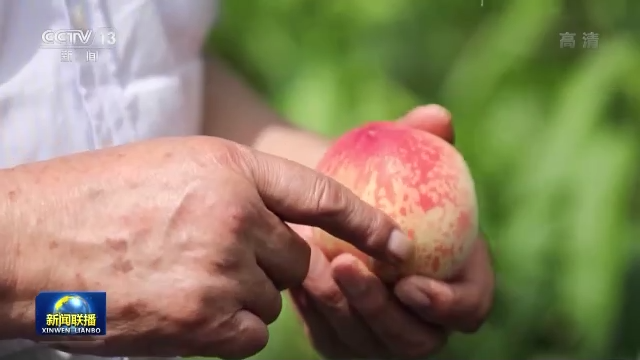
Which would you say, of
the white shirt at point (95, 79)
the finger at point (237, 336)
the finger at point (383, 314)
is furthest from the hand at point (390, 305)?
the white shirt at point (95, 79)

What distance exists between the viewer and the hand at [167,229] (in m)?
0.56

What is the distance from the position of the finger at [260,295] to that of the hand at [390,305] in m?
0.08

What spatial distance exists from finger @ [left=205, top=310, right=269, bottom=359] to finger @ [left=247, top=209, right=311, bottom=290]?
4 cm

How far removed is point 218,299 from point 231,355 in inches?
2.8

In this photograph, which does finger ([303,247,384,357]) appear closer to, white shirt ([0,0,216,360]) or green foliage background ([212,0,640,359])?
green foliage background ([212,0,640,359])

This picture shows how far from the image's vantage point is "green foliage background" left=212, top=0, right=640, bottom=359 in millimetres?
868

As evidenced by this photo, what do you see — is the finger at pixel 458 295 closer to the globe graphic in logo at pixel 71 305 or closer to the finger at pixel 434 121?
the finger at pixel 434 121

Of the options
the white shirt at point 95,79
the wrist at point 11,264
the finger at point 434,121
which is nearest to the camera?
the wrist at point 11,264

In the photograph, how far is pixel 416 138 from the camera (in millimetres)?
682

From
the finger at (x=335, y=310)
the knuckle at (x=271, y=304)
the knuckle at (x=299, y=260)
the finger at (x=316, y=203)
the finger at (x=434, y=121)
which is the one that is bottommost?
the finger at (x=335, y=310)

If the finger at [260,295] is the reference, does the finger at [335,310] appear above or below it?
below

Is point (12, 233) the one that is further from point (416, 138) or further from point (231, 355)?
point (416, 138)

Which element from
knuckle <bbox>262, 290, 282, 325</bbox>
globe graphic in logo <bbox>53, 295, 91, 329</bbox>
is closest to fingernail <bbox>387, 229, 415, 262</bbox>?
knuckle <bbox>262, 290, 282, 325</bbox>

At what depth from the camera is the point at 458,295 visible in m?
0.74
